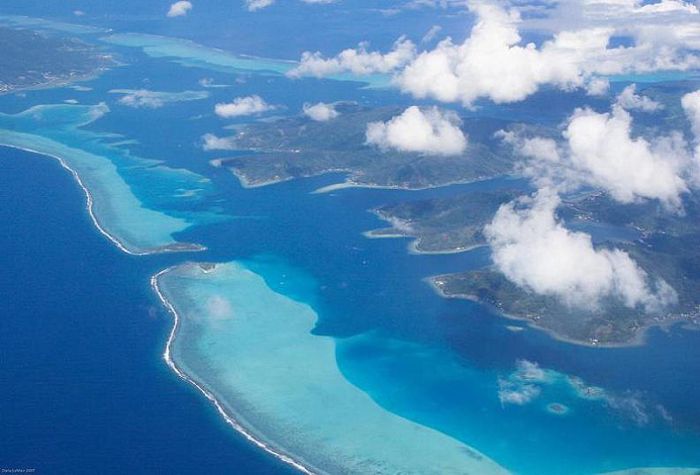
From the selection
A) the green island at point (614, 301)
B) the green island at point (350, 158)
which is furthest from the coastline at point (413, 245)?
the green island at point (350, 158)

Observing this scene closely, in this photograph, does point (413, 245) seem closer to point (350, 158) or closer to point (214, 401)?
point (350, 158)

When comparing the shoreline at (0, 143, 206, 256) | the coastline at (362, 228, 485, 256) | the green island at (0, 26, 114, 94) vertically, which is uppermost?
the green island at (0, 26, 114, 94)

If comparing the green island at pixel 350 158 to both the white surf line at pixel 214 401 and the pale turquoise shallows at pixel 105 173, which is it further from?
the white surf line at pixel 214 401

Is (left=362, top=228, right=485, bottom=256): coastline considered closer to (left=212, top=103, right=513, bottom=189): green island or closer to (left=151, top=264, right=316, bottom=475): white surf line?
(left=212, top=103, right=513, bottom=189): green island

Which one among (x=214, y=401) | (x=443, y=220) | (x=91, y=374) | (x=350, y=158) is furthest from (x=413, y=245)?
(x=91, y=374)

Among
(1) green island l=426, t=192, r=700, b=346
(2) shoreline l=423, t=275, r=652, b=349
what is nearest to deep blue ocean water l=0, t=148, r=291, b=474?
(2) shoreline l=423, t=275, r=652, b=349
